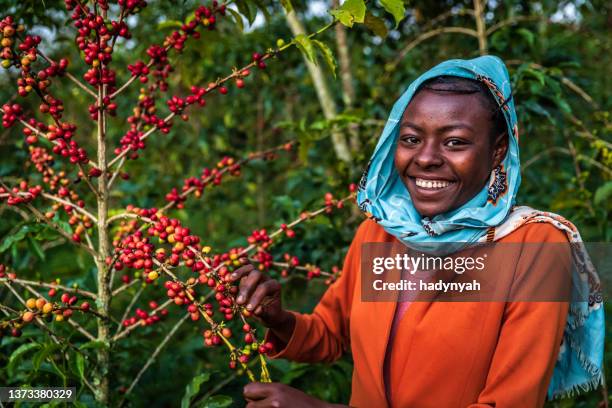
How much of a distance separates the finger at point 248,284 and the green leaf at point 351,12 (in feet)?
2.51

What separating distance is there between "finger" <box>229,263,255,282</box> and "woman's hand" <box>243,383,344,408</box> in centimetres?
29

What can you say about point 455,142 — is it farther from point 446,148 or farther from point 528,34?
point 528,34

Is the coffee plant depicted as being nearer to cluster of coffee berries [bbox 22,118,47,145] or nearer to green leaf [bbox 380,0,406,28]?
cluster of coffee berries [bbox 22,118,47,145]

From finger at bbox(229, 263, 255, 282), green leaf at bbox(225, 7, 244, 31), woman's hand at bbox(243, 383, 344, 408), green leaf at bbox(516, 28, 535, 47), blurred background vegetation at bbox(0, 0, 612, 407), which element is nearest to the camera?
woman's hand at bbox(243, 383, 344, 408)

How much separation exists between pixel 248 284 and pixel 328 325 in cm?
47

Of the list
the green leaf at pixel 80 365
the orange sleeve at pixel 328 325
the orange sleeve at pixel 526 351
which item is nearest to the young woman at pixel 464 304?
the orange sleeve at pixel 526 351

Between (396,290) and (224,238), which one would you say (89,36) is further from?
(224,238)

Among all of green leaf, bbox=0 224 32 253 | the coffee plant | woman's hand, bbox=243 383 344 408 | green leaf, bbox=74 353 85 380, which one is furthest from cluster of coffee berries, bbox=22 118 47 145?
woman's hand, bbox=243 383 344 408

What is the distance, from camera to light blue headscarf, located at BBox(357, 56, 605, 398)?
60.9 inches

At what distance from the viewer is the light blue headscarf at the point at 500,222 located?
1.55 meters

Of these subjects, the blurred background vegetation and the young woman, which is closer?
the young woman

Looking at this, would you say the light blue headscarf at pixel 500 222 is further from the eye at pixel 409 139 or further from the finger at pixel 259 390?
the finger at pixel 259 390

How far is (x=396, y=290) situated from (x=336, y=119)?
1157 mm

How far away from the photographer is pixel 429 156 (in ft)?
5.15
